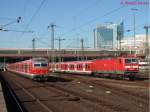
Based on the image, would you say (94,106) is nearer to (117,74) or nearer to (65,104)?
(65,104)

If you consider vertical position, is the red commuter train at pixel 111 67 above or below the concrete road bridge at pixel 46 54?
below

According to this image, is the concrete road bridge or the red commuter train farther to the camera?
the concrete road bridge

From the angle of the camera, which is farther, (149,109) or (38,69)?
(38,69)

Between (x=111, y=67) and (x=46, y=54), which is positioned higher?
(x=46, y=54)

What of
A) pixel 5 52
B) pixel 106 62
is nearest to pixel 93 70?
pixel 106 62

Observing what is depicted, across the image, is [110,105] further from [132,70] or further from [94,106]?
[132,70]

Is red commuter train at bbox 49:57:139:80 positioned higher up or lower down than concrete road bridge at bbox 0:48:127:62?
lower down

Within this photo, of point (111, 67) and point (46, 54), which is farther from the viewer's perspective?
point (46, 54)

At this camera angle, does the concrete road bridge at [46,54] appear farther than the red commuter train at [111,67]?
Yes

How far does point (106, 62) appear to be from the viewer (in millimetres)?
52812

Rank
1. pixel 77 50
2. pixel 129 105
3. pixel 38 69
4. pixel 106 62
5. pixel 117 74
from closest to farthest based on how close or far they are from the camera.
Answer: pixel 129 105, pixel 38 69, pixel 117 74, pixel 106 62, pixel 77 50

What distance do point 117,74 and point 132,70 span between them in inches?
134

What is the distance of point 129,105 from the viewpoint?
20.1 metres

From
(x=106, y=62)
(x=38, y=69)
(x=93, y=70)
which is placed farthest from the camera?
(x=93, y=70)
